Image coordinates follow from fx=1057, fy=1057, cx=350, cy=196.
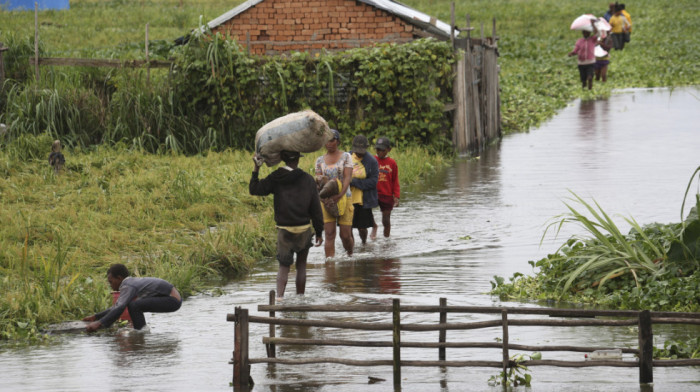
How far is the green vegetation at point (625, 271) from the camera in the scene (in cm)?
919

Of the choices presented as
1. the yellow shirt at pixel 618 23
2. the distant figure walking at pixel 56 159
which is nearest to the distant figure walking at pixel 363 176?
the distant figure walking at pixel 56 159

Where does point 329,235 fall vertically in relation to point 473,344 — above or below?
above

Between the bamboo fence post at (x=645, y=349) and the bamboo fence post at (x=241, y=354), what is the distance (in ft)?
8.60

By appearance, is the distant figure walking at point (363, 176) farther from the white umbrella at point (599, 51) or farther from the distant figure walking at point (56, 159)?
the white umbrella at point (599, 51)

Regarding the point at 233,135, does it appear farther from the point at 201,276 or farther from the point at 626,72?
the point at 626,72

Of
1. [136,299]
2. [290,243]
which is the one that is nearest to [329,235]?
[290,243]

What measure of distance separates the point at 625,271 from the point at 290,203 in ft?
10.3

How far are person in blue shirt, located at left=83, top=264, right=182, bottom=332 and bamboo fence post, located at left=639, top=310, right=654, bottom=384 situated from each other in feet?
13.4

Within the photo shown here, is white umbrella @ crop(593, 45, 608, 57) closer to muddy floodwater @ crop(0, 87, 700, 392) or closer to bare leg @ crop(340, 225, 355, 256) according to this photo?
muddy floodwater @ crop(0, 87, 700, 392)

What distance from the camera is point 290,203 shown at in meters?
9.52

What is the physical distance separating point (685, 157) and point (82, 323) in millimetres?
13398

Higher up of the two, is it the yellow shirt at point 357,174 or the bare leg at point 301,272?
the yellow shirt at point 357,174

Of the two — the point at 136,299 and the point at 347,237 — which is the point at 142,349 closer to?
the point at 136,299

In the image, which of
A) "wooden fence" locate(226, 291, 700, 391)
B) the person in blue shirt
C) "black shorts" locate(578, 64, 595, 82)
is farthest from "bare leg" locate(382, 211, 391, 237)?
"black shorts" locate(578, 64, 595, 82)
